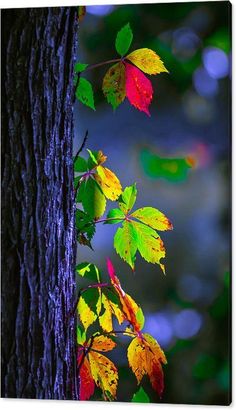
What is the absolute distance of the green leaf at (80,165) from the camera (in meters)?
2.28

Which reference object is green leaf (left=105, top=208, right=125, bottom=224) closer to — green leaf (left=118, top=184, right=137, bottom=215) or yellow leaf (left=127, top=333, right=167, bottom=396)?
green leaf (left=118, top=184, right=137, bottom=215)

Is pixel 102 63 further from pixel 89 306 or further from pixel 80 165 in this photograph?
pixel 89 306

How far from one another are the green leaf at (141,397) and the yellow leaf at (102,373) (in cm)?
5

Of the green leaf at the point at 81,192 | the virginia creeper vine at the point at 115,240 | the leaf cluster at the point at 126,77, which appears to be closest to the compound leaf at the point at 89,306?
the virginia creeper vine at the point at 115,240

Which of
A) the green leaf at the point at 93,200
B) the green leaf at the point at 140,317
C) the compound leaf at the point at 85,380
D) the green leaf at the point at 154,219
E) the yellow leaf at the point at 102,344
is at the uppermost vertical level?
the green leaf at the point at 93,200

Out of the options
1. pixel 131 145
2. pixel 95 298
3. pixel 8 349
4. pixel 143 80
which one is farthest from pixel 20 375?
pixel 143 80

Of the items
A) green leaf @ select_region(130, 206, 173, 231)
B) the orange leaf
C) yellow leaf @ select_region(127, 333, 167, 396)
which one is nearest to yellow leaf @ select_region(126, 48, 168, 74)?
green leaf @ select_region(130, 206, 173, 231)

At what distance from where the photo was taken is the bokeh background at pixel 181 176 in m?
2.23

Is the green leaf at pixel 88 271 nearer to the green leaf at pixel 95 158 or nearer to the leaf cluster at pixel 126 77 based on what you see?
the green leaf at pixel 95 158

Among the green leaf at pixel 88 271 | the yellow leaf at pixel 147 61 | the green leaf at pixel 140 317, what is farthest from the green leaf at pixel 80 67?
the green leaf at pixel 140 317

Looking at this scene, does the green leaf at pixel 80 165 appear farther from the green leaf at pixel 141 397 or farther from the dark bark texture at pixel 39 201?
the green leaf at pixel 141 397

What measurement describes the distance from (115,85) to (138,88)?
0.05 m

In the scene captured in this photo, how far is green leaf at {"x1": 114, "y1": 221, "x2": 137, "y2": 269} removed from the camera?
226cm

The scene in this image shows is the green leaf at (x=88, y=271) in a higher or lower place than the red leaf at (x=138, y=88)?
lower
